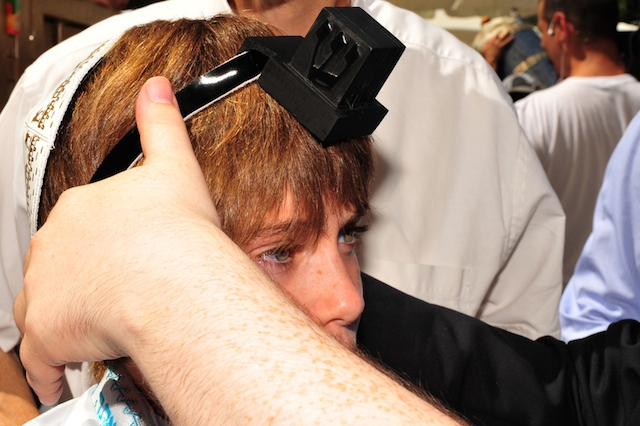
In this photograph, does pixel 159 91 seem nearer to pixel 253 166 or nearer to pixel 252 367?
pixel 253 166

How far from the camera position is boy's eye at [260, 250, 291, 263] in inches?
36.2

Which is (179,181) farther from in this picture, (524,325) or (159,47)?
(524,325)

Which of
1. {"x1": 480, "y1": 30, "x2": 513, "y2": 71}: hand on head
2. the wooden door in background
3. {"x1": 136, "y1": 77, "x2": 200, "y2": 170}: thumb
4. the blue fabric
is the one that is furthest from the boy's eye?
{"x1": 480, "y1": 30, "x2": 513, "y2": 71}: hand on head

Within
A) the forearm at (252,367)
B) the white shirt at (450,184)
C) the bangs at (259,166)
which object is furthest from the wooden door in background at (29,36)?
the forearm at (252,367)

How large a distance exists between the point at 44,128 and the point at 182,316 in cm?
55

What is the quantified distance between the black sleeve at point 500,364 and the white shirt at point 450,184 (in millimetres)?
276

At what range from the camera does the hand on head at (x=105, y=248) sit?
Result: 1.91 ft

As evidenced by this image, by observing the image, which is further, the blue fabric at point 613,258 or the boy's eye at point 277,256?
the blue fabric at point 613,258

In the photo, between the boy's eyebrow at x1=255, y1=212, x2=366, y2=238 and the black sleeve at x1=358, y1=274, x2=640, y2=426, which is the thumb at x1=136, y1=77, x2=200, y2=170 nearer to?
the boy's eyebrow at x1=255, y1=212, x2=366, y2=238

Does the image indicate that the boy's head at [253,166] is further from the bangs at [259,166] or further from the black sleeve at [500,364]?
the black sleeve at [500,364]

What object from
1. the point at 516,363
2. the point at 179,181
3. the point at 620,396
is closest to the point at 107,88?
the point at 179,181

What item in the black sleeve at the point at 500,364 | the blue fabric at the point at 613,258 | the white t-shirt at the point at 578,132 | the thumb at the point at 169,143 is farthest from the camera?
the white t-shirt at the point at 578,132

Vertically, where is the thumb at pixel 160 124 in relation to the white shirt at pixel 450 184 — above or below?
above

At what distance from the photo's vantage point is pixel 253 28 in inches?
41.7
